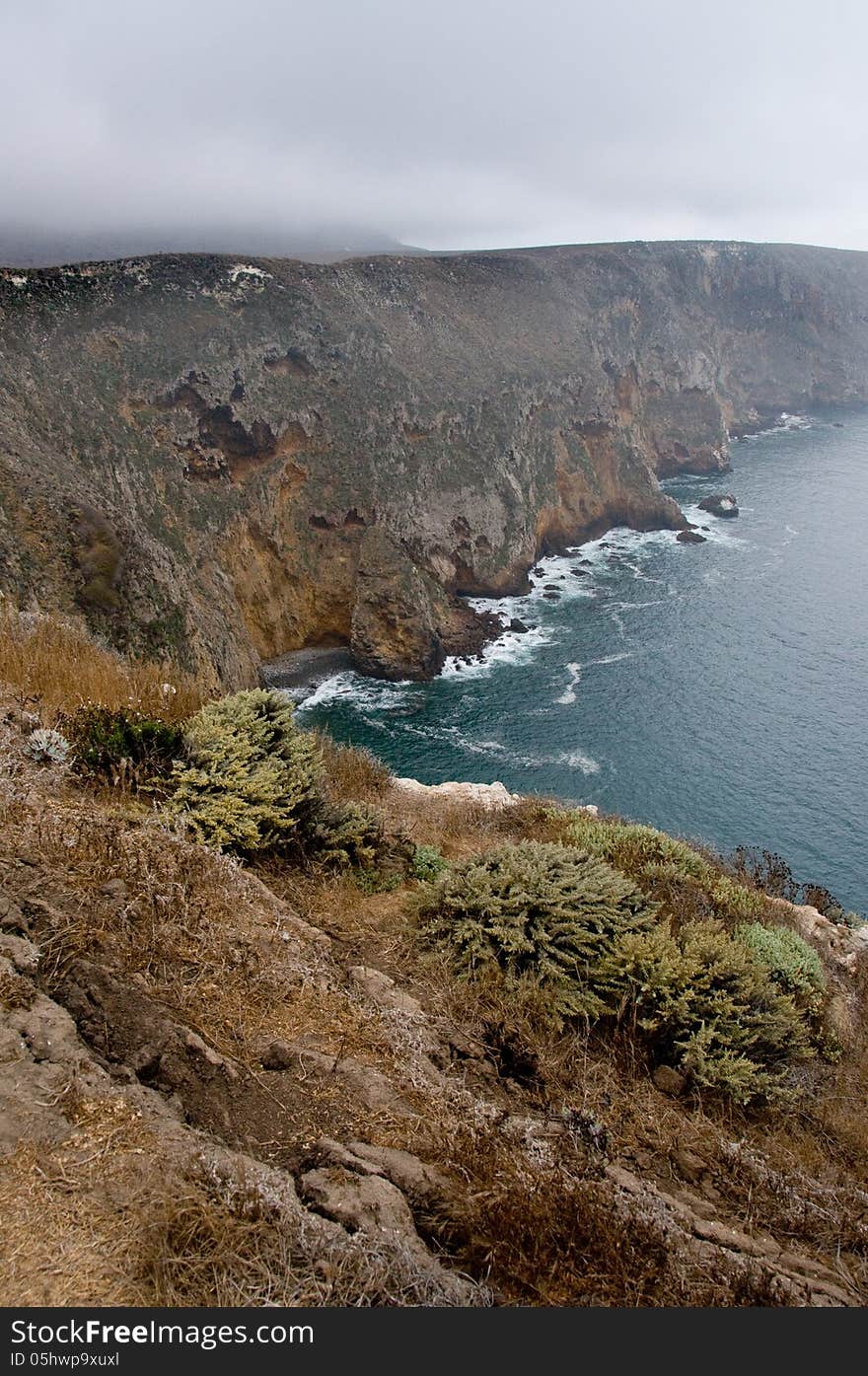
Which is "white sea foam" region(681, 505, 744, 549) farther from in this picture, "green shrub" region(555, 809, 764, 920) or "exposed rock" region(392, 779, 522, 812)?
"green shrub" region(555, 809, 764, 920)

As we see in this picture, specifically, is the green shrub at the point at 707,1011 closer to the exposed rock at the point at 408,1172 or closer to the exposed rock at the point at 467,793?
the exposed rock at the point at 408,1172

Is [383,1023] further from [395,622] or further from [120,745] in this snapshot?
[395,622]

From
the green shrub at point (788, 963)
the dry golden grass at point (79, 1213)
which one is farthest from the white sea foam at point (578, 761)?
the dry golden grass at point (79, 1213)

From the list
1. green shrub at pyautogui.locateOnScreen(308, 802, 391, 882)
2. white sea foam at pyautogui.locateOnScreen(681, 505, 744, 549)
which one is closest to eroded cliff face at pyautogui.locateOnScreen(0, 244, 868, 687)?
white sea foam at pyautogui.locateOnScreen(681, 505, 744, 549)

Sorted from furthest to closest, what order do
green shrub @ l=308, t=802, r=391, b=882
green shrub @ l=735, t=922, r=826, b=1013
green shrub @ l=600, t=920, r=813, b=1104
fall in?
1. green shrub @ l=735, t=922, r=826, b=1013
2. green shrub @ l=308, t=802, r=391, b=882
3. green shrub @ l=600, t=920, r=813, b=1104

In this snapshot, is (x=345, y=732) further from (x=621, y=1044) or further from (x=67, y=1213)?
(x=67, y=1213)
